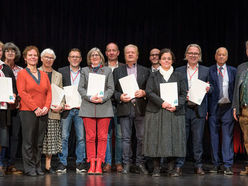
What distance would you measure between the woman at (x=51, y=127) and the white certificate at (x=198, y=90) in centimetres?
174

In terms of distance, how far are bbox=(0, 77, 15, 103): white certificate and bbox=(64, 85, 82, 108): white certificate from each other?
0.73 meters

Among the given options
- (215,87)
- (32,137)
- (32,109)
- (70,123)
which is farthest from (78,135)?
(215,87)

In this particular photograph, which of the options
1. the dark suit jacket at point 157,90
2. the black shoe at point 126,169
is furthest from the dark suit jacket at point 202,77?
the black shoe at point 126,169

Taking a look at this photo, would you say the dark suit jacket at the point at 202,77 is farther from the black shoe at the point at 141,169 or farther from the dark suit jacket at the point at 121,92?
the black shoe at the point at 141,169

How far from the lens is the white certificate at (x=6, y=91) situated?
14.2 feet

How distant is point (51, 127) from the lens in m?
4.67

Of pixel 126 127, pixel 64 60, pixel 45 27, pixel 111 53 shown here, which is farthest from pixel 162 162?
pixel 45 27

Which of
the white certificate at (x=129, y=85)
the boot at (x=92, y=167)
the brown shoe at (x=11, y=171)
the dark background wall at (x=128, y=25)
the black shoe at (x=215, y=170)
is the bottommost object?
the black shoe at (x=215, y=170)

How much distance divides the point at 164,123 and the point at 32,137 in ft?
5.29

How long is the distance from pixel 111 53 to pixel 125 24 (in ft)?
6.74

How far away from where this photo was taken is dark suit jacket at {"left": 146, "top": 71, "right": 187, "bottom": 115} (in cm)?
446

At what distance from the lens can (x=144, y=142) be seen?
4.50 metres

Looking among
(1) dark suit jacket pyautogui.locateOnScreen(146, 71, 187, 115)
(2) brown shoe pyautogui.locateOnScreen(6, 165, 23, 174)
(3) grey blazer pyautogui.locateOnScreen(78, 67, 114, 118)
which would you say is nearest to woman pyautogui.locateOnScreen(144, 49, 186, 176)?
(1) dark suit jacket pyautogui.locateOnScreen(146, 71, 187, 115)

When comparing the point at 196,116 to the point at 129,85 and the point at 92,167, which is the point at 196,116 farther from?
the point at 92,167
